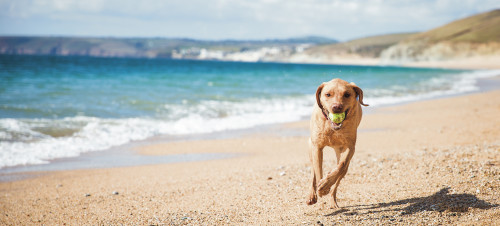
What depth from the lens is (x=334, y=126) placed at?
177 inches

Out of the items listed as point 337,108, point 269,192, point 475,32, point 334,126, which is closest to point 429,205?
point 334,126

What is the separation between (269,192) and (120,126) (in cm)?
831

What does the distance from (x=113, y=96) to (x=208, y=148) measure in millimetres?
13131

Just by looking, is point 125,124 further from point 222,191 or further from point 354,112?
point 354,112

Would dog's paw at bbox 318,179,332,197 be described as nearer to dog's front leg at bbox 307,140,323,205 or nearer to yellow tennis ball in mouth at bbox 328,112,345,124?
dog's front leg at bbox 307,140,323,205

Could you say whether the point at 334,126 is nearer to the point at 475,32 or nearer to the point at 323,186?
the point at 323,186

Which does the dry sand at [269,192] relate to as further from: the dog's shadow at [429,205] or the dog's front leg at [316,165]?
the dog's front leg at [316,165]

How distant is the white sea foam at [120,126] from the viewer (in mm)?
9898

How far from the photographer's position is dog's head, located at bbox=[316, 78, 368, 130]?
4.30 meters

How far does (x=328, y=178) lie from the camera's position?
4.57 meters

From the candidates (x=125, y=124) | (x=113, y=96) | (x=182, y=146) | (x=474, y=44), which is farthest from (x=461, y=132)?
(x=474, y=44)

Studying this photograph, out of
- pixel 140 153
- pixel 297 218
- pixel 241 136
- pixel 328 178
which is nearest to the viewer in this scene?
pixel 328 178

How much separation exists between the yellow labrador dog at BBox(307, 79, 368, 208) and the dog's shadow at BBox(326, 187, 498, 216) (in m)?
0.73

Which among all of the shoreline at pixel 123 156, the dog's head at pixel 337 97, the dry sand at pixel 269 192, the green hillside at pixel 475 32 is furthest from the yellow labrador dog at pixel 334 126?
the green hillside at pixel 475 32
